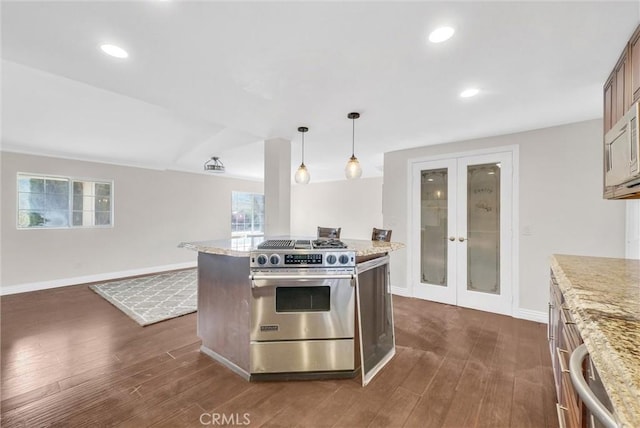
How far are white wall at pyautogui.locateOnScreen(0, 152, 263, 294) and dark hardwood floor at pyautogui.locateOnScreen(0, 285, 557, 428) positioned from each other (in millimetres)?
1914

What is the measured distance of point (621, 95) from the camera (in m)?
1.81

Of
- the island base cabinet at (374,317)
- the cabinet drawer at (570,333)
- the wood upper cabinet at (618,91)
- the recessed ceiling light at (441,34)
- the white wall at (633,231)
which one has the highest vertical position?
the recessed ceiling light at (441,34)

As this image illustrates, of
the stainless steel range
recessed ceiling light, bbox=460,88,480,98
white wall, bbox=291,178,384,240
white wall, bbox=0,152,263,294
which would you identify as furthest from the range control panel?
white wall, bbox=291,178,384,240

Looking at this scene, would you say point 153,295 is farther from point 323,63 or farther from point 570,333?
point 570,333

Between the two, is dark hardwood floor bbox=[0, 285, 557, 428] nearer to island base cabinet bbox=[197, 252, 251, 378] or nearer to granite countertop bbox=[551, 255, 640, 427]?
island base cabinet bbox=[197, 252, 251, 378]

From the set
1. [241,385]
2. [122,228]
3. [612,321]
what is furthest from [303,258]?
[122,228]

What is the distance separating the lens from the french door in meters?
3.61

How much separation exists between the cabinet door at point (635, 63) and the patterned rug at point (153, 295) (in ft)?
15.2

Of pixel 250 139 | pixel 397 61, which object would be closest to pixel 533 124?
pixel 397 61

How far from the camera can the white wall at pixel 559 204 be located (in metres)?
2.99

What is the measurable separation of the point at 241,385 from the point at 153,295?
3.00 meters

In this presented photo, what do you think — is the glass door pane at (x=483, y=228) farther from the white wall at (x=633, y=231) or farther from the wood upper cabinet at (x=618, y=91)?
the wood upper cabinet at (x=618, y=91)

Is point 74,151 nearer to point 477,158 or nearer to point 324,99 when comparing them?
point 324,99

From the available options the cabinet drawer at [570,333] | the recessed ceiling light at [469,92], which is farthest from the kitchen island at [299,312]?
the recessed ceiling light at [469,92]
